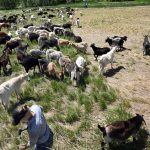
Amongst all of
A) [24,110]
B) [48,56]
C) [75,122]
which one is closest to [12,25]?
[48,56]

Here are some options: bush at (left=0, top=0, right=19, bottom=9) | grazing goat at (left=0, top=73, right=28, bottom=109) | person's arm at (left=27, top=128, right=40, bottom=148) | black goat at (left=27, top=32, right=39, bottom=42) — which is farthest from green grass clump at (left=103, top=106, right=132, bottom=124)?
bush at (left=0, top=0, right=19, bottom=9)

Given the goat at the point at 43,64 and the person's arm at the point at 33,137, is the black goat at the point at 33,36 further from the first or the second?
the person's arm at the point at 33,137

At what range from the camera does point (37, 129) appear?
448 inches

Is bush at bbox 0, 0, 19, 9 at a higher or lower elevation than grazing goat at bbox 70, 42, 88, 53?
lower

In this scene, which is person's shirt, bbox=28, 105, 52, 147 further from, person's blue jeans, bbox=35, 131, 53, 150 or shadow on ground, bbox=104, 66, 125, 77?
shadow on ground, bbox=104, 66, 125, 77

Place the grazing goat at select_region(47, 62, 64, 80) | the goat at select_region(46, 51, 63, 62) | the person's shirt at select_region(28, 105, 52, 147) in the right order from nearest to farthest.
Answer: the person's shirt at select_region(28, 105, 52, 147) < the grazing goat at select_region(47, 62, 64, 80) < the goat at select_region(46, 51, 63, 62)

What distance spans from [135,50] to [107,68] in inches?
229

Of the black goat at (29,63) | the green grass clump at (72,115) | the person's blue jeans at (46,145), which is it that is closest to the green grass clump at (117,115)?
the green grass clump at (72,115)

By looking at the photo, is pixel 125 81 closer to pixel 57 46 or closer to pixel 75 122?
pixel 75 122

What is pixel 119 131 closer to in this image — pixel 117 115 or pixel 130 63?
pixel 117 115

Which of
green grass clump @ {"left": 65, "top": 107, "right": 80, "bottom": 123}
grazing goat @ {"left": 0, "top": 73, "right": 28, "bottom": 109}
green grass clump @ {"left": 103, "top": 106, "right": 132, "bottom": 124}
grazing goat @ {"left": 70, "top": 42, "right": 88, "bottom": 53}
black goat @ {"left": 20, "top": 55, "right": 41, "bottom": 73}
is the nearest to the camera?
green grass clump @ {"left": 103, "top": 106, "right": 132, "bottom": 124}

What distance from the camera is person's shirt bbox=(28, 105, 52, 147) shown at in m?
11.3

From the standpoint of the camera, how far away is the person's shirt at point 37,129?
11336mm

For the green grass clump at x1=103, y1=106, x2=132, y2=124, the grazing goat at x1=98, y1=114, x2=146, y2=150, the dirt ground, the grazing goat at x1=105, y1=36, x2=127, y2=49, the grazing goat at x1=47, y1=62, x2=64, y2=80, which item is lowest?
the dirt ground
